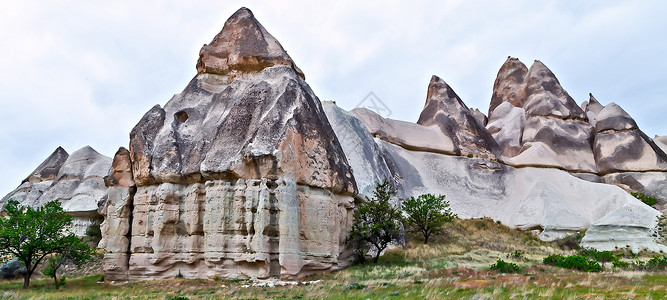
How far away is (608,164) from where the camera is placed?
4681cm

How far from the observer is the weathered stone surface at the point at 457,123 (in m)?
44.2

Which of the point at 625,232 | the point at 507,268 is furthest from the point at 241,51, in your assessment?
the point at 625,232

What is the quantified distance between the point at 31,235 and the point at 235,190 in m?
8.08

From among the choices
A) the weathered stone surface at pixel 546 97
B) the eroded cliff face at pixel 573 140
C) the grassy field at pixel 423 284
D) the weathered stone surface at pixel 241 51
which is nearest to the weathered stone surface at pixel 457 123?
the eroded cliff face at pixel 573 140

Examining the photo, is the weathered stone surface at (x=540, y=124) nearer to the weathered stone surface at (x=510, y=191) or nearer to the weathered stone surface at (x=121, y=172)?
the weathered stone surface at (x=510, y=191)

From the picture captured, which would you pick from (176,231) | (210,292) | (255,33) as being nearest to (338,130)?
(255,33)

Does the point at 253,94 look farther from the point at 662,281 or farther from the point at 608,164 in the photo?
the point at 608,164

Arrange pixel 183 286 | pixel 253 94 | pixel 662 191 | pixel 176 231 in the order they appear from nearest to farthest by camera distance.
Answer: pixel 183 286
pixel 176 231
pixel 253 94
pixel 662 191

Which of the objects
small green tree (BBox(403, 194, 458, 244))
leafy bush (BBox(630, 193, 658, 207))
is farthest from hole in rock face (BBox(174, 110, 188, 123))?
leafy bush (BBox(630, 193, 658, 207))

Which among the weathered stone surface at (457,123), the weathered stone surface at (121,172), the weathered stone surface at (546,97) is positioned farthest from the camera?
the weathered stone surface at (546,97)

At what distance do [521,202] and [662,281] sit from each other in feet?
78.3

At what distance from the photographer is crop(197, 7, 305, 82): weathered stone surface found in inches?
1092

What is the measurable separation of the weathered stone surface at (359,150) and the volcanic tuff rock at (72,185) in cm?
1737

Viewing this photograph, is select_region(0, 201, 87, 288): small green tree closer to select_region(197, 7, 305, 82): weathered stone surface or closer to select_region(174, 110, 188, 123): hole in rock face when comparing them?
select_region(174, 110, 188, 123): hole in rock face
